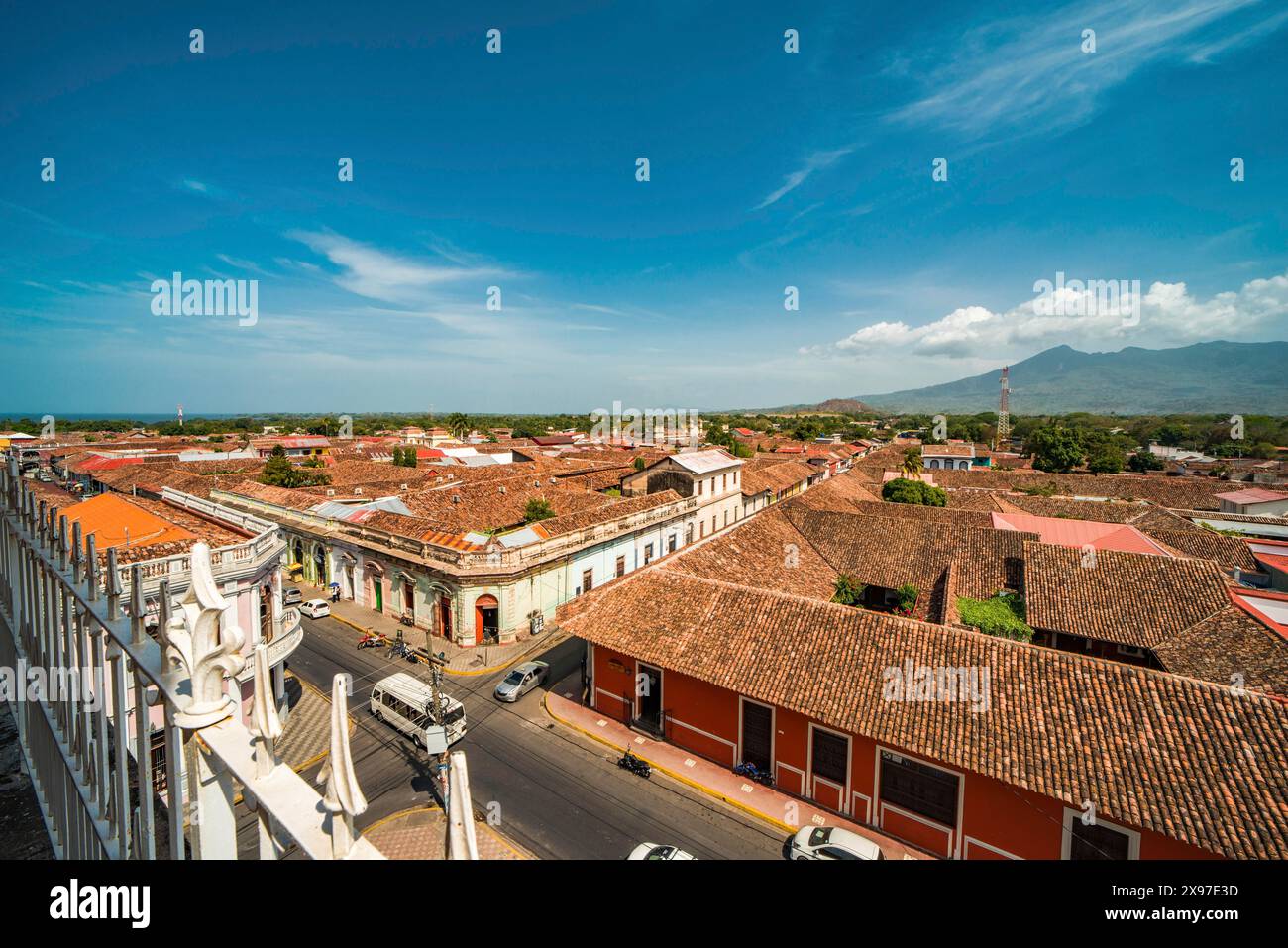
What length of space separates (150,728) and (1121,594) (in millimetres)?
25040

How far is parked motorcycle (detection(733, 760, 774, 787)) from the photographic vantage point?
48.4 feet

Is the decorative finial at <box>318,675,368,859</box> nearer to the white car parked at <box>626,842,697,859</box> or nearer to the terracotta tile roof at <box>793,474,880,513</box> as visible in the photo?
the white car parked at <box>626,842,697,859</box>

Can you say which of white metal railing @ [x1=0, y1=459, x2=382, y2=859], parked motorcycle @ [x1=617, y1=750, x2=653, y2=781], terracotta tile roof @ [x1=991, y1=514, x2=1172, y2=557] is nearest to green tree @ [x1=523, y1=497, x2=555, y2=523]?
parked motorcycle @ [x1=617, y1=750, x2=653, y2=781]

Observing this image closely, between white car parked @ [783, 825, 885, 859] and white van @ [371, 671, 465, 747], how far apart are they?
934 centimetres

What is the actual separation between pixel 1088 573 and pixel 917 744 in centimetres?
1344

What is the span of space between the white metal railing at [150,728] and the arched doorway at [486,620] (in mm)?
19020

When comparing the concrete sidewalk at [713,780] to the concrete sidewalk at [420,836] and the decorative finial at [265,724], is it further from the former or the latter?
the decorative finial at [265,724]

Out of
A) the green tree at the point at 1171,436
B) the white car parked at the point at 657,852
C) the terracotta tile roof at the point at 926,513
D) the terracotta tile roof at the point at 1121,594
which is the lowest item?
the white car parked at the point at 657,852

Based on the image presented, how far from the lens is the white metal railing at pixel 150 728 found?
6.02 feet

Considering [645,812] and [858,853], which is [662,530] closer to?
[645,812]

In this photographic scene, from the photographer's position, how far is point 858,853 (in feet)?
38.6

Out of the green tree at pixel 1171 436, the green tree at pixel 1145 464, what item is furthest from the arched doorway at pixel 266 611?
the green tree at pixel 1171 436

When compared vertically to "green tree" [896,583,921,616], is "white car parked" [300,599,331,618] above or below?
below
